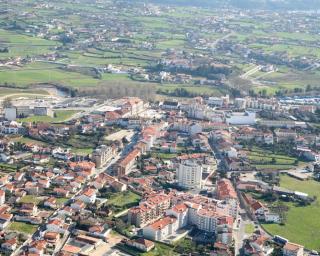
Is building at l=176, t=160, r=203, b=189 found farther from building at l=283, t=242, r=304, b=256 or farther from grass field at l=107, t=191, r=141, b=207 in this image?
building at l=283, t=242, r=304, b=256

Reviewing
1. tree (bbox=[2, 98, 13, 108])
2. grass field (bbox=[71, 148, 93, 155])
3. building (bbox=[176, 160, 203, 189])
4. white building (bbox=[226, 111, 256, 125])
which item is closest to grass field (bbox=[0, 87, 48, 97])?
tree (bbox=[2, 98, 13, 108])

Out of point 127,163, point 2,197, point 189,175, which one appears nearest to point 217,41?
point 127,163

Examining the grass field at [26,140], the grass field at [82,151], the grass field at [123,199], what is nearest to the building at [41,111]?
the grass field at [26,140]

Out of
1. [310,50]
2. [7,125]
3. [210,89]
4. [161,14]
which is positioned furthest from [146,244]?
[161,14]

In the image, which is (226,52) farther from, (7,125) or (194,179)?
(194,179)

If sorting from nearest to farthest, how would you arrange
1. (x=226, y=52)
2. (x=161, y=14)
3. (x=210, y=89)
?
(x=210, y=89) → (x=226, y=52) → (x=161, y=14)

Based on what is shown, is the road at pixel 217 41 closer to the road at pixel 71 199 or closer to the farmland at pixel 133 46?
the farmland at pixel 133 46
